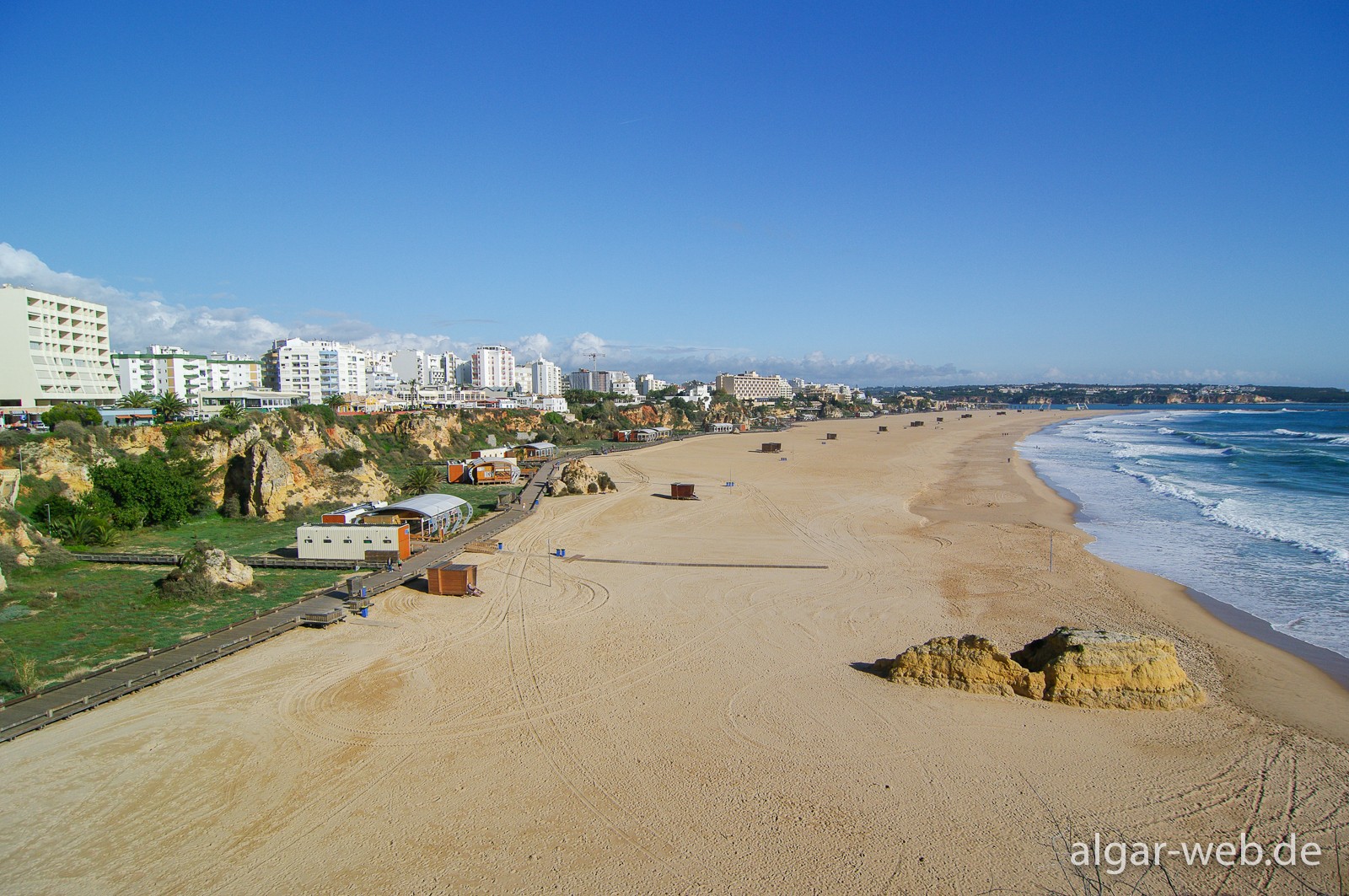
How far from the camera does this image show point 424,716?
33.9 feet

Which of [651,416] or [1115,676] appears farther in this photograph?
[651,416]

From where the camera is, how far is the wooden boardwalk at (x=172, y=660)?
381 inches

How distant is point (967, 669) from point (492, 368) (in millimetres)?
136757

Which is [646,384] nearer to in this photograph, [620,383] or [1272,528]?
[620,383]

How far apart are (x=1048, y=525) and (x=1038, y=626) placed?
39.8 ft

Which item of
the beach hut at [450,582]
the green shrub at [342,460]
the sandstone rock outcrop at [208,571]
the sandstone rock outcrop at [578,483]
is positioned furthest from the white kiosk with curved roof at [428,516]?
the sandstone rock outcrop at [578,483]

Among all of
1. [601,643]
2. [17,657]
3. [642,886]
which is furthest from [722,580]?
[17,657]

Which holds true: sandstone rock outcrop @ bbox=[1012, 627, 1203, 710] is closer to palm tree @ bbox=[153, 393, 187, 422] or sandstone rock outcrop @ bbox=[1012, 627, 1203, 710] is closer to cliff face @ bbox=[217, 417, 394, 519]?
cliff face @ bbox=[217, 417, 394, 519]

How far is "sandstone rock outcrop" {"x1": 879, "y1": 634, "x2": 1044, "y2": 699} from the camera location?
35.7 feet

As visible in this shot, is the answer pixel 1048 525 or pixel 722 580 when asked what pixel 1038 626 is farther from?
pixel 1048 525

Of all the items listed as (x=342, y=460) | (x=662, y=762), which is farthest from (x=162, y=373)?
(x=662, y=762)

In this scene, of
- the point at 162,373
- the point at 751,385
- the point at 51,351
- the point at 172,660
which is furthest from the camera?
the point at 751,385

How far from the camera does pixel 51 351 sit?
42625mm

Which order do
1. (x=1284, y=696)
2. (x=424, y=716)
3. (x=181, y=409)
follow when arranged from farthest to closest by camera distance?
(x=181, y=409) < (x=1284, y=696) < (x=424, y=716)
